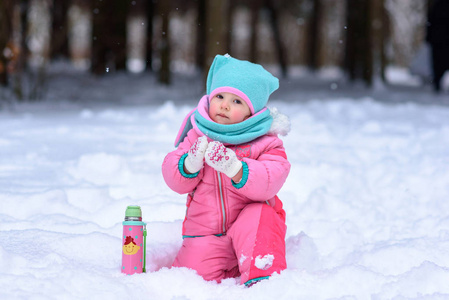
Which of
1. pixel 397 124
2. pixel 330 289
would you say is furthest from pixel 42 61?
pixel 330 289

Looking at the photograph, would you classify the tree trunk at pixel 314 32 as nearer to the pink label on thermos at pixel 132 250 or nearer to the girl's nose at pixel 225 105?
the girl's nose at pixel 225 105

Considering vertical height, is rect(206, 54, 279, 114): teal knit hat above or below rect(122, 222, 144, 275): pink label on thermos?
above

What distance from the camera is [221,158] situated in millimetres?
2434

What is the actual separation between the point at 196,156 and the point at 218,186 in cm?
27

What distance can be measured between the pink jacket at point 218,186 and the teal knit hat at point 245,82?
0.20 meters

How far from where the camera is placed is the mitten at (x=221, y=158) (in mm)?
2434

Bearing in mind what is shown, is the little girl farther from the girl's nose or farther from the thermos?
the thermos

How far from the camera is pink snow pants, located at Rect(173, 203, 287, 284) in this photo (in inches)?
98.3

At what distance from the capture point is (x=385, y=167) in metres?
4.60

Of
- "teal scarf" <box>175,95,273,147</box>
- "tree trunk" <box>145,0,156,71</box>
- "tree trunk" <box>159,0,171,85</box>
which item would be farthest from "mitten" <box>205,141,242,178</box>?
"tree trunk" <box>145,0,156,71</box>

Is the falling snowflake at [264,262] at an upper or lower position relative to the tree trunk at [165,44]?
lower

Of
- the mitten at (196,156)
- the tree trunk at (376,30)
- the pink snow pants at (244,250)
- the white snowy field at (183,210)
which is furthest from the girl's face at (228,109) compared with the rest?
the tree trunk at (376,30)

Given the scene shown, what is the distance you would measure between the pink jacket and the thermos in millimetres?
245

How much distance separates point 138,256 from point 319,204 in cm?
166
